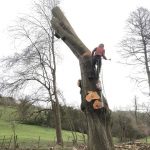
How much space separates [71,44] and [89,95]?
1763 millimetres

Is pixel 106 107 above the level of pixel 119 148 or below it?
above

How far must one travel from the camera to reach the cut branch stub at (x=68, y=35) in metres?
11.0

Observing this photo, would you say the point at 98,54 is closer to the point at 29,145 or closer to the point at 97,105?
the point at 97,105

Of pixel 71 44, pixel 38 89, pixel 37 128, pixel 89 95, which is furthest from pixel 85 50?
pixel 37 128

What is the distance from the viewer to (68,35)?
11305 millimetres

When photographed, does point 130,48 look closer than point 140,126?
Yes

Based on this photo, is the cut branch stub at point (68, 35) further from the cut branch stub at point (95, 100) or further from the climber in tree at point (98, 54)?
the cut branch stub at point (95, 100)

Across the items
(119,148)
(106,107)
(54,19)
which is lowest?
(119,148)

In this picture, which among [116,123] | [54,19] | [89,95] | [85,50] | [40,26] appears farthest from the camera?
[116,123]

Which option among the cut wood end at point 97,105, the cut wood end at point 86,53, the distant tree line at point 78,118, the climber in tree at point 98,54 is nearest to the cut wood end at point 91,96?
the cut wood end at point 97,105

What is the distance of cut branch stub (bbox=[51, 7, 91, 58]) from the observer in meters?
11.0

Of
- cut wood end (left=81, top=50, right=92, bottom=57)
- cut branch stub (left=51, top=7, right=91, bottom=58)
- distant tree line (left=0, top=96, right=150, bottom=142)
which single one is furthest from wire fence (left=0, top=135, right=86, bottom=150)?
cut wood end (left=81, top=50, right=92, bottom=57)

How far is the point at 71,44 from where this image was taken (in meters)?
11.2

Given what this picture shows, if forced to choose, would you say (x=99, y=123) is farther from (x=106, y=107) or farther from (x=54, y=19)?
(x=54, y=19)
